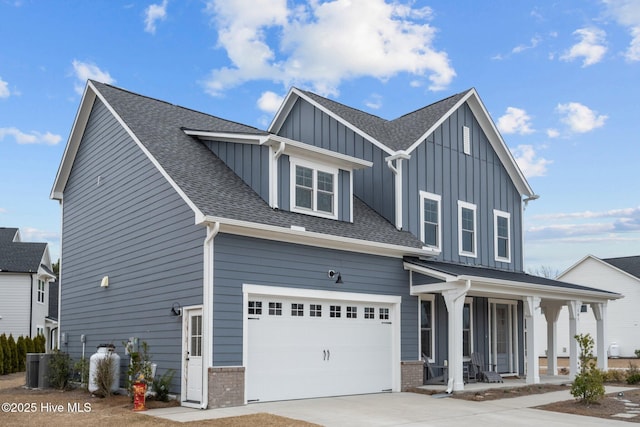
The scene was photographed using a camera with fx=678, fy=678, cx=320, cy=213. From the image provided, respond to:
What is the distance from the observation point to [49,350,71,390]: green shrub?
18094 millimetres

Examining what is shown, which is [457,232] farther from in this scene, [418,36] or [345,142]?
[418,36]

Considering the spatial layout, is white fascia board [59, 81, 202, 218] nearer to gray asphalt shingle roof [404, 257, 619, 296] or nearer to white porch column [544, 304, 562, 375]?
gray asphalt shingle roof [404, 257, 619, 296]

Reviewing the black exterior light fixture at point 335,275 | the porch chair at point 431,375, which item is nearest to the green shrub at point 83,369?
the black exterior light fixture at point 335,275

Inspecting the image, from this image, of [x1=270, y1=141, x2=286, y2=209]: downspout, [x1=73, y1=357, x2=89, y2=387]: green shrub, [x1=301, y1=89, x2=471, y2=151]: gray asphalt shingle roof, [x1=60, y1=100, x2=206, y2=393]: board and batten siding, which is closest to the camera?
[x1=60, y1=100, x2=206, y2=393]: board and batten siding

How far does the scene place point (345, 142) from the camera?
67.8 feet

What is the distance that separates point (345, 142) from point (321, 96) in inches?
92.2

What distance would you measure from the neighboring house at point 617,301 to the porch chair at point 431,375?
25024mm

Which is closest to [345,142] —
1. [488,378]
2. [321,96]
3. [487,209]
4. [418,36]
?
[321,96]

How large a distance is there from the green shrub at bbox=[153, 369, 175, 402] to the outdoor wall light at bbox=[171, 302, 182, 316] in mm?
1217

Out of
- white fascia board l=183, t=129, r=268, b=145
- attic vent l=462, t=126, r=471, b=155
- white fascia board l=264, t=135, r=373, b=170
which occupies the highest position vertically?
attic vent l=462, t=126, r=471, b=155

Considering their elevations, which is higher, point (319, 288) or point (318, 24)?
point (318, 24)

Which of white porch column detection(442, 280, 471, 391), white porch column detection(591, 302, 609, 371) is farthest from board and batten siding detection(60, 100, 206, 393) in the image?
white porch column detection(591, 302, 609, 371)

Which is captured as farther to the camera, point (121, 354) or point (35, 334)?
point (35, 334)

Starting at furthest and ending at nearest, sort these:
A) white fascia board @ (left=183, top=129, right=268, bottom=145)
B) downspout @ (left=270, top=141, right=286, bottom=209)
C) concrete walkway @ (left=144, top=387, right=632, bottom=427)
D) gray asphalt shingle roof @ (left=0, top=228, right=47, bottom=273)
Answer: gray asphalt shingle roof @ (left=0, top=228, right=47, bottom=273), white fascia board @ (left=183, top=129, right=268, bottom=145), downspout @ (left=270, top=141, right=286, bottom=209), concrete walkway @ (left=144, top=387, right=632, bottom=427)
